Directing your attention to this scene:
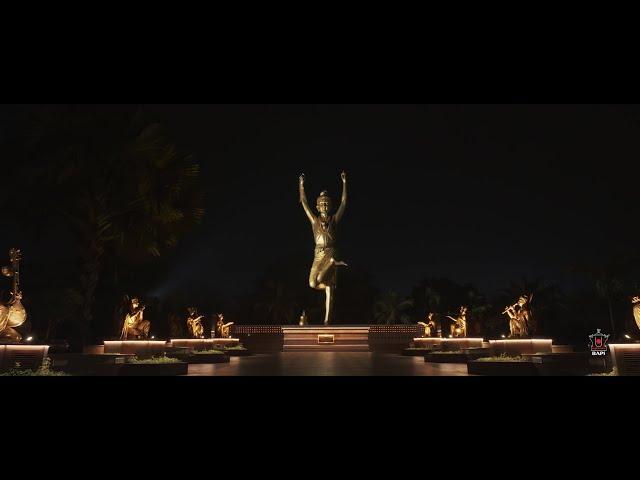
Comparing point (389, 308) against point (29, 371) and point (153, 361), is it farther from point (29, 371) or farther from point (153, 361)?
point (29, 371)

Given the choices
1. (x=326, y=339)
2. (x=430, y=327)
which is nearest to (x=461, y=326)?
(x=430, y=327)

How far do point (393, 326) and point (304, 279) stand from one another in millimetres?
13446

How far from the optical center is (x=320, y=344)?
1892 cm

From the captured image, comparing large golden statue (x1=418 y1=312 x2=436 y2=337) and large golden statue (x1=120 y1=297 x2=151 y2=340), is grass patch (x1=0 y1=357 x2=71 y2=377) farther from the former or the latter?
large golden statue (x1=418 y1=312 x2=436 y2=337)

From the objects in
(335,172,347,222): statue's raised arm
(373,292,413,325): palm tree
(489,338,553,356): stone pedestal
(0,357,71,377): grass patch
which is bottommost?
(0,357,71,377): grass patch

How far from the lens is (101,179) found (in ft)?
47.9

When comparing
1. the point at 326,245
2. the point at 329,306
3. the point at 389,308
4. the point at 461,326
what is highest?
the point at 326,245

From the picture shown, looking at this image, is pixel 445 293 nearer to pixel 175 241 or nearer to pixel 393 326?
pixel 393 326

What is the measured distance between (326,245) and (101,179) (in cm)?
825

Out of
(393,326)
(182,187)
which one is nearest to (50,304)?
(182,187)

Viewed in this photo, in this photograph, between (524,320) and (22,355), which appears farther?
(524,320)

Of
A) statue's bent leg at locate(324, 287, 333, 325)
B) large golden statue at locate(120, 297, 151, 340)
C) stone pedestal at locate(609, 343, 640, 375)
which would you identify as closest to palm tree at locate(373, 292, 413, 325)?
statue's bent leg at locate(324, 287, 333, 325)

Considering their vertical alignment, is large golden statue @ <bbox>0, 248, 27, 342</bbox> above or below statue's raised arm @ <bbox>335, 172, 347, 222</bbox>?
below

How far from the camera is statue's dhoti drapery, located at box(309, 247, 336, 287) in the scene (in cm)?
1989
